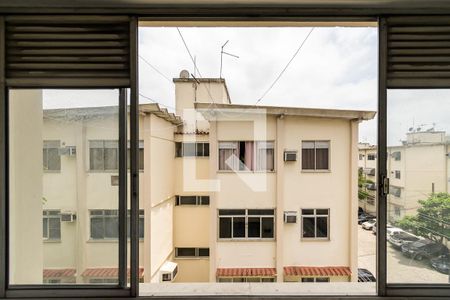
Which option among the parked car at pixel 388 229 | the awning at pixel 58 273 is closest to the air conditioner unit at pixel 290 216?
the parked car at pixel 388 229

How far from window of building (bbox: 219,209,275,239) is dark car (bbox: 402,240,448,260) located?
0.84 meters

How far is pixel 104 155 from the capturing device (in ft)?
4.87

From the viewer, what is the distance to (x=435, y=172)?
4.98 feet

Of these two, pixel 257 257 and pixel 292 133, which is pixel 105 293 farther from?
pixel 292 133

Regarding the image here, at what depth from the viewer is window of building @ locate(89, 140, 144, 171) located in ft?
4.80

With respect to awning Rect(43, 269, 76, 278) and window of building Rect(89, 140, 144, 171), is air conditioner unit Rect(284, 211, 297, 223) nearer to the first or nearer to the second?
window of building Rect(89, 140, 144, 171)

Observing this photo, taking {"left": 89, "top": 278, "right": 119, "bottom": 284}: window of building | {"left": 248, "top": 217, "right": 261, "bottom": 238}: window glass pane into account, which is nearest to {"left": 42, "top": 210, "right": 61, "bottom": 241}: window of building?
{"left": 89, "top": 278, "right": 119, "bottom": 284}: window of building

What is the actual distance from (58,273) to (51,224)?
0.93ft

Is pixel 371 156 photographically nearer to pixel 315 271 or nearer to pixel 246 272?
pixel 315 271

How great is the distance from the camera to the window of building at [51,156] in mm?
1510

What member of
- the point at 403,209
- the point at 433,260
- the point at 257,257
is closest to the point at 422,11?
the point at 403,209

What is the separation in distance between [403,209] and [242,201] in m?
1.02

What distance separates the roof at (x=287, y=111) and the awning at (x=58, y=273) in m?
1.31

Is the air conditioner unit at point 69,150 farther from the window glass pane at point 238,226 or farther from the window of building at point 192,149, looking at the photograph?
the window glass pane at point 238,226
